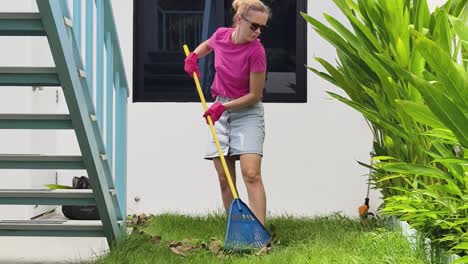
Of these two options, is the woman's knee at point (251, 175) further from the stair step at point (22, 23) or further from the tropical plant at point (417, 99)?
the stair step at point (22, 23)

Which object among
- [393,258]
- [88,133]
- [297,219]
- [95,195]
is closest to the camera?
[393,258]

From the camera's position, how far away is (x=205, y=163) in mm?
5273

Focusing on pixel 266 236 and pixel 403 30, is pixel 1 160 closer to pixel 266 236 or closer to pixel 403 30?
pixel 266 236

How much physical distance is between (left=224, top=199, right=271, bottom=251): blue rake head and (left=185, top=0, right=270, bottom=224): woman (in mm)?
258

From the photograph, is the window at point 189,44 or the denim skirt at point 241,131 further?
the window at point 189,44

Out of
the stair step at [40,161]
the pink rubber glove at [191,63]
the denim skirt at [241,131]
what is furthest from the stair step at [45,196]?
the pink rubber glove at [191,63]

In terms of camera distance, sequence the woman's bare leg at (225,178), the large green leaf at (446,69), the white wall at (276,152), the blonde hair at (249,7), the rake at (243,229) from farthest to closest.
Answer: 1. the white wall at (276,152)
2. the woman's bare leg at (225,178)
3. the blonde hair at (249,7)
4. the rake at (243,229)
5. the large green leaf at (446,69)

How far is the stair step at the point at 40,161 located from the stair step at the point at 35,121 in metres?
0.13

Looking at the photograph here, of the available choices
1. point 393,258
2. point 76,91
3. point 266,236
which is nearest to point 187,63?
point 266,236

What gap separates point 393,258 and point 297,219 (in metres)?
2.06

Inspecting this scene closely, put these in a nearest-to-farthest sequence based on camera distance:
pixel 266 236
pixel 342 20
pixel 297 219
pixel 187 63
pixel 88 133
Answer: pixel 88 133
pixel 266 236
pixel 187 63
pixel 297 219
pixel 342 20

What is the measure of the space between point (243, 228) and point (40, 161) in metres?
0.99

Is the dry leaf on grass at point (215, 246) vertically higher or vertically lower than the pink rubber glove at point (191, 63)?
lower

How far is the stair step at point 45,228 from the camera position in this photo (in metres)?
3.49
